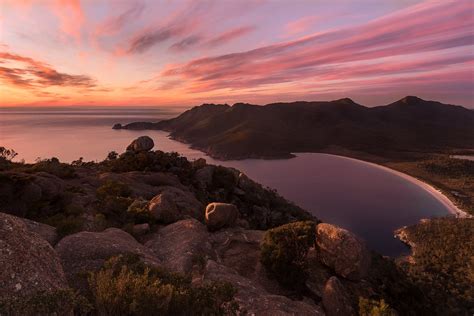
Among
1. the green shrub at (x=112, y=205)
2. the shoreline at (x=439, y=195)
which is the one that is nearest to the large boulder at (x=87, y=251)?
the green shrub at (x=112, y=205)

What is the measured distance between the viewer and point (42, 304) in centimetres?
866

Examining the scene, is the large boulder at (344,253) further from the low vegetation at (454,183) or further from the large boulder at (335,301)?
the low vegetation at (454,183)

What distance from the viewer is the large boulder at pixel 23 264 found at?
933cm

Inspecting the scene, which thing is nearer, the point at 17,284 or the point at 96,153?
the point at 17,284

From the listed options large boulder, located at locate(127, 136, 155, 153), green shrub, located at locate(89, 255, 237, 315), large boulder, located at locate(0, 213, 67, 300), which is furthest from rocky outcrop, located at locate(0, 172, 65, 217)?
large boulder, located at locate(127, 136, 155, 153)

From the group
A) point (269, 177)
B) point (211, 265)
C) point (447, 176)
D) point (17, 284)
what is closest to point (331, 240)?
point (211, 265)

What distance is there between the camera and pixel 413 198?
139250 mm

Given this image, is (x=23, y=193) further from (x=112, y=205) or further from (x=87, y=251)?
(x=87, y=251)

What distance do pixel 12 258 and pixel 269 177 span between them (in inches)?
6628

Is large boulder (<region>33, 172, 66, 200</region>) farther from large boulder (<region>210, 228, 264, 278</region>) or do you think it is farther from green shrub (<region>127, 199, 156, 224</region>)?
large boulder (<region>210, 228, 264, 278</region>)

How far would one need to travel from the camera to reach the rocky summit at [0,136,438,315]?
10.3 meters

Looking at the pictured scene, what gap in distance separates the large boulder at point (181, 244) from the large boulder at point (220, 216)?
1.11m

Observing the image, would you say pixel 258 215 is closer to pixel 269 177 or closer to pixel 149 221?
pixel 149 221

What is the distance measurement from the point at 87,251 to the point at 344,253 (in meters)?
18.7
